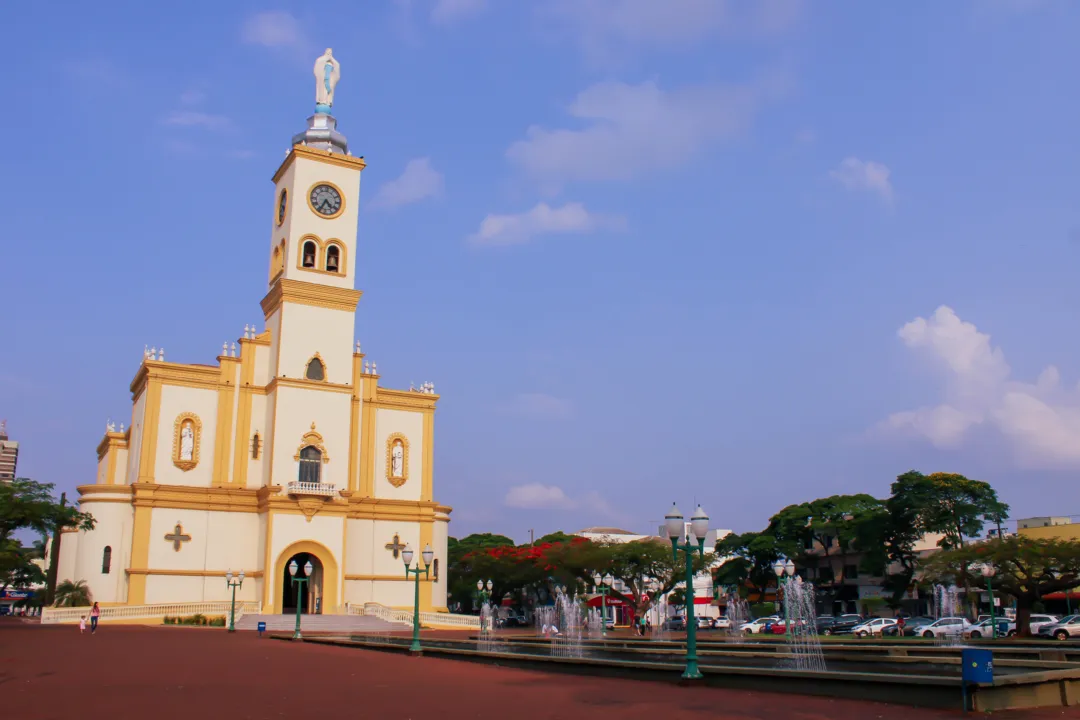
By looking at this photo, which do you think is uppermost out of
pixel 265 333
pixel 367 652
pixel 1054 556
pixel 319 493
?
pixel 265 333

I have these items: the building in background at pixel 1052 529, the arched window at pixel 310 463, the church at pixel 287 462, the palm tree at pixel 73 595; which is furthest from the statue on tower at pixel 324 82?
the building in background at pixel 1052 529

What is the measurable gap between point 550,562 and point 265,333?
72.3ft

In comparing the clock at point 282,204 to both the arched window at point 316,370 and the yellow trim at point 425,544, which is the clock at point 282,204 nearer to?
the arched window at point 316,370

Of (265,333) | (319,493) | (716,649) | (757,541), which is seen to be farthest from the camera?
(757,541)

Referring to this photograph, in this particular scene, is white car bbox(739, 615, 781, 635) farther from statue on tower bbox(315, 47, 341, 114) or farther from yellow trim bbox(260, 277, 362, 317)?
statue on tower bbox(315, 47, 341, 114)

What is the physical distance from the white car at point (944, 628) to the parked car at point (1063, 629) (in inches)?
110

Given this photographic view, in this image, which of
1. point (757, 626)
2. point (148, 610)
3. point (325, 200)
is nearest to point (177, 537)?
point (148, 610)

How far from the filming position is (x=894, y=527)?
2282 inches

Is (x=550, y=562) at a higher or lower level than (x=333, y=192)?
lower

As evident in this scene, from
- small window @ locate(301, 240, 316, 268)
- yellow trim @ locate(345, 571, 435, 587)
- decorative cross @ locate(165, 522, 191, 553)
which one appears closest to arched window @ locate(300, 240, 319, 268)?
small window @ locate(301, 240, 316, 268)

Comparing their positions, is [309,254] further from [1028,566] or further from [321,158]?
[1028,566]

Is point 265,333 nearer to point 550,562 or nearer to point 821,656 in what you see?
point 550,562

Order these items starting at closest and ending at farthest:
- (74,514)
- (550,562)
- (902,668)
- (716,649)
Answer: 1. (902,668)
2. (716,649)
3. (74,514)
4. (550,562)

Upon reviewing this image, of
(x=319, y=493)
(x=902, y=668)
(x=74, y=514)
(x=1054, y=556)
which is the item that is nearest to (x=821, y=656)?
(x=902, y=668)
